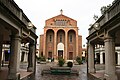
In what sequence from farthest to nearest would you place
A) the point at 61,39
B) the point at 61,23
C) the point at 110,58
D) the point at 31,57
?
the point at 61,23
the point at 61,39
the point at 31,57
the point at 110,58

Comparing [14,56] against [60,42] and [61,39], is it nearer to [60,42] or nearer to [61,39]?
[60,42]

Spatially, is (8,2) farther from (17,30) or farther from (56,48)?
(56,48)

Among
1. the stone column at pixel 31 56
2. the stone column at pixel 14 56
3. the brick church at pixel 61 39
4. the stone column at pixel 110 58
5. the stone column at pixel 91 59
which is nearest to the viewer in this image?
the stone column at pixel 110 58

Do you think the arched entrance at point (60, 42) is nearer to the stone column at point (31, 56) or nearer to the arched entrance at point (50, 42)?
the arched entrance at point (50, 42)

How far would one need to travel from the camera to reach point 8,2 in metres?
9.89

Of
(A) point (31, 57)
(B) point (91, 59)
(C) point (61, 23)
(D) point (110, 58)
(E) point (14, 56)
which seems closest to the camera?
(D) point (110, 58)

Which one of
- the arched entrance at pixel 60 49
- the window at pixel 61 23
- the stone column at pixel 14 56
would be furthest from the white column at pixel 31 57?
the window at pixel 61 23

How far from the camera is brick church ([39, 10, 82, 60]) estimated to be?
169 feet

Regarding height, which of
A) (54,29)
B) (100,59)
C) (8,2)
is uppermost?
(54,29)

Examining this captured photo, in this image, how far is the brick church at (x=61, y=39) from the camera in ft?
169

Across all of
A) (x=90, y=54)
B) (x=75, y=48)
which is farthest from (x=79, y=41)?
(x=90, y=54)

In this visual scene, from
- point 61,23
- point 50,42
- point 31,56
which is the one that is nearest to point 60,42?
point 50,42

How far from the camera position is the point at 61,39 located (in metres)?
52.7

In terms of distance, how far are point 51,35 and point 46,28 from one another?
2.54m
